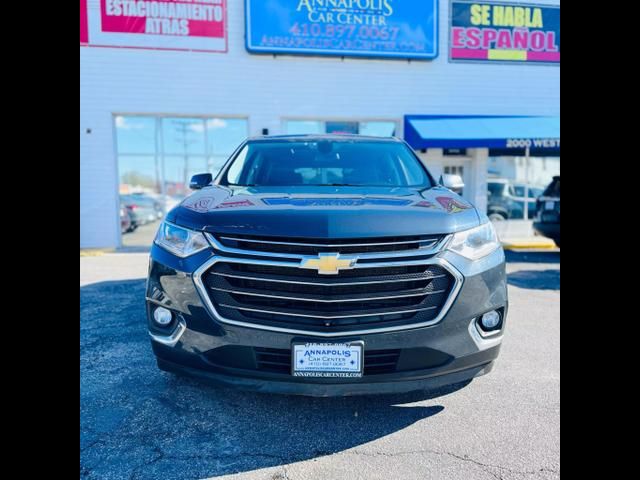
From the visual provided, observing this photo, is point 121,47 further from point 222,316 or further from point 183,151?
point 222,316

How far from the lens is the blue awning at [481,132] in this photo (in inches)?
376

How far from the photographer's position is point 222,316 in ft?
6.89

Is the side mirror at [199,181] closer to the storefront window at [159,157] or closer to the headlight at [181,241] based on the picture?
the headlight at [181,241]

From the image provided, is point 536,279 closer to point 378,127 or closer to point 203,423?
point 203,423

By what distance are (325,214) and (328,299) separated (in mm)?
443

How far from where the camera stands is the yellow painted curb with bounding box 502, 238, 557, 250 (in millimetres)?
9844

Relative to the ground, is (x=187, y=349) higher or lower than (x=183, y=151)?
lower

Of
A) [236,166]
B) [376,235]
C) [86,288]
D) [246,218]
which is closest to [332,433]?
[376,235]

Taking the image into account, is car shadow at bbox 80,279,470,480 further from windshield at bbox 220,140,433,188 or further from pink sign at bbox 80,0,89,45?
pink sign at bbox 80,0,89,45

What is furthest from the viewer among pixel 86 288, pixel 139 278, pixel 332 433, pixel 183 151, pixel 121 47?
pixel 183 151

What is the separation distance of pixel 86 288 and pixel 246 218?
183 inches

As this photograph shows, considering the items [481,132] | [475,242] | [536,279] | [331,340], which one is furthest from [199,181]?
[481,132]

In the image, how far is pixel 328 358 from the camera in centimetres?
203

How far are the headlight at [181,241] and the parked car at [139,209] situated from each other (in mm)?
8839
